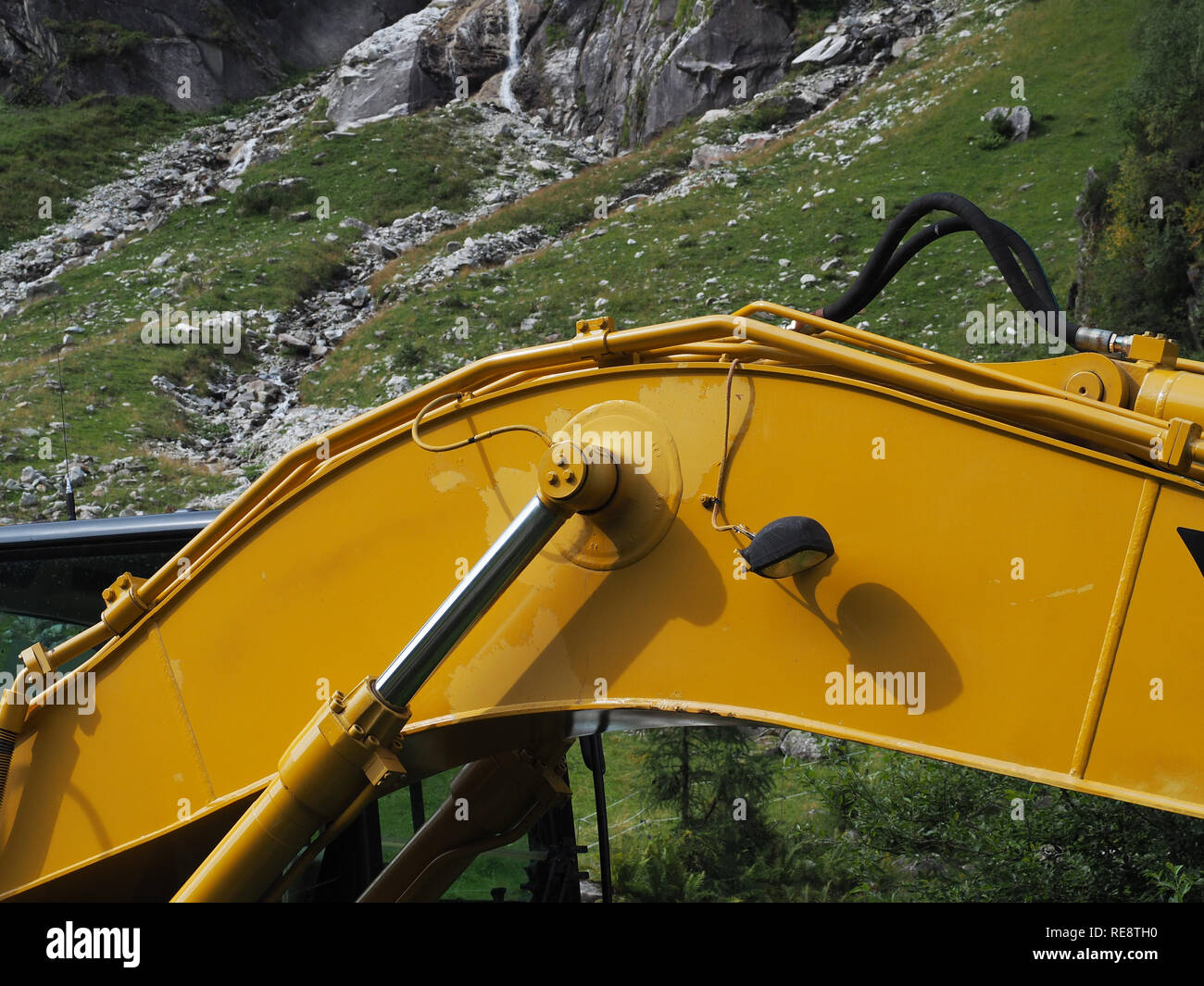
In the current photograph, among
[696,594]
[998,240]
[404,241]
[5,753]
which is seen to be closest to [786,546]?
[696,594]

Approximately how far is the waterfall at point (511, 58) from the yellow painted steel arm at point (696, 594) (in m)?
46.3

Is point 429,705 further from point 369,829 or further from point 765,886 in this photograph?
point 765,886

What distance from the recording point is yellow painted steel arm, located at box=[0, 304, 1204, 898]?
158cm

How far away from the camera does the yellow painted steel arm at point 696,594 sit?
1.58m

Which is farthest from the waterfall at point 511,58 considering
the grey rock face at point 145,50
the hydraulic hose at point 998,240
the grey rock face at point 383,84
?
the hydraulic hose at point 998,240

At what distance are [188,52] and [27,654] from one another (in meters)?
56.9

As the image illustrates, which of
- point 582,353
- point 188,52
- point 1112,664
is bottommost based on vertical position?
point 1112,664

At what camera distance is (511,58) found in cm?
4875

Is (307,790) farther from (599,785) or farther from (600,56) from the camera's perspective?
(600,56)

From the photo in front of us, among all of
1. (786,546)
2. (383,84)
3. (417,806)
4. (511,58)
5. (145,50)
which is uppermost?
(145,50)

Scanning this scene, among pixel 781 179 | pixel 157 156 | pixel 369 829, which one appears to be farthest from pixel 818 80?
pixel 369 829

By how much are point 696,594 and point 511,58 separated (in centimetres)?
5108

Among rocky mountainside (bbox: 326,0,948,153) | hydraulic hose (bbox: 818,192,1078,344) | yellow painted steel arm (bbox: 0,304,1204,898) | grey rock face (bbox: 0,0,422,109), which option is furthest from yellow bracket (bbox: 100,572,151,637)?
grey rock face (bbox: 0,0,422,109)
